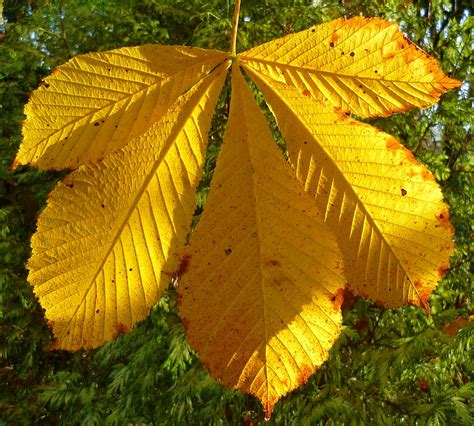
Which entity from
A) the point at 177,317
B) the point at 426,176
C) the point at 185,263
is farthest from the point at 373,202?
the point at 177,317

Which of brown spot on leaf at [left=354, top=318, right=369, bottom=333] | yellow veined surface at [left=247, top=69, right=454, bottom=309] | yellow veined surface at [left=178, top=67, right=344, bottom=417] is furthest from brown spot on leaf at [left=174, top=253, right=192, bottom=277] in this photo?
brown spot on leaf at [left=354, top=318, right=369, bottom=333]

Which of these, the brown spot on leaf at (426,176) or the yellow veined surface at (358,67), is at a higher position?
the yellow veined surface at (358,67)

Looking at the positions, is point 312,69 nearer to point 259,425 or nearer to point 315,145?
point 315,145

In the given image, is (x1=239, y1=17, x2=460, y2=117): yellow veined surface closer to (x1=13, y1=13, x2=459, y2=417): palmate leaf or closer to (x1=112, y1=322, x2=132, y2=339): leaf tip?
(x1=13, y1=13, x2=459, y2=417): palmate leaf

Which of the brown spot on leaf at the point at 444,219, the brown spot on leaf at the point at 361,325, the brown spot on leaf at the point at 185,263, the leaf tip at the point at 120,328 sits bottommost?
the brown spot on leaf at the point at 361,325

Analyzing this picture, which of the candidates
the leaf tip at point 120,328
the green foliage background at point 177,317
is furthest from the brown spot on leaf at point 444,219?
the green foliage background at point 177,317

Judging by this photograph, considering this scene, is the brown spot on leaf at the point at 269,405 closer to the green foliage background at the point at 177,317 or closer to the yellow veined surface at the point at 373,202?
the yellow veined surface at the point at 373,202

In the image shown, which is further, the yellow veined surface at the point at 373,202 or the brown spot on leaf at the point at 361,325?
the brown spot on leaf at the point at 361,325

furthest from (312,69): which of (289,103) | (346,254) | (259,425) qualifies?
(259,425)
